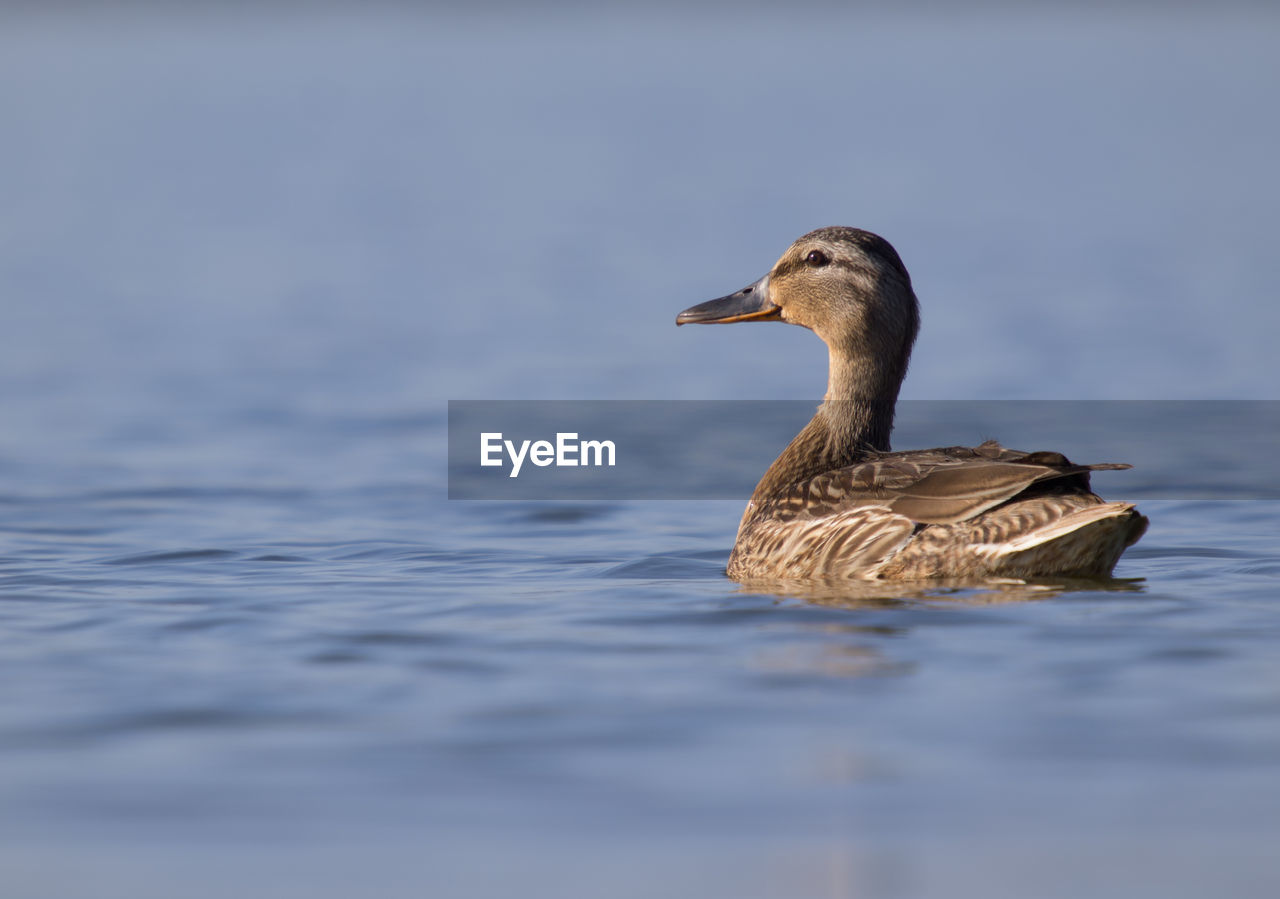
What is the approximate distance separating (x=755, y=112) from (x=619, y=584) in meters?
44.0

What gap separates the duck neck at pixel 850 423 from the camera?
28.7 ft

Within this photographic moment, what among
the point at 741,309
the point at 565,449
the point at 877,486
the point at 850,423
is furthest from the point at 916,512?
the point at 565,449

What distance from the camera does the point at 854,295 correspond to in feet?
28.7

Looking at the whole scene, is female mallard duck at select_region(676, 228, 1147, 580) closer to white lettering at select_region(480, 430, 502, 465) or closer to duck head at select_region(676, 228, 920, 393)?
duck head at select_region(676, 228, 920, 393)

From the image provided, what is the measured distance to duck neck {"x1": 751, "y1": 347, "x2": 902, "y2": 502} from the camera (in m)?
8.75

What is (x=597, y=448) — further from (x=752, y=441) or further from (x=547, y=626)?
(x=547, y=626)

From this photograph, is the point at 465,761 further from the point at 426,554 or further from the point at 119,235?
the point at 119,235

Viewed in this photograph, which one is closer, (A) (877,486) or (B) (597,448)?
(A) (877,486)

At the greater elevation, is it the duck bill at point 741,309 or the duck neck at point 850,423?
the duck bill at point 741,309

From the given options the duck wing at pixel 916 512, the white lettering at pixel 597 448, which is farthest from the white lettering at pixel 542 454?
the duck wing at pixel 916 512

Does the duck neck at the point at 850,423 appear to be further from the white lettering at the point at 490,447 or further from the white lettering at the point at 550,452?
the white lettering at the point at 490,447

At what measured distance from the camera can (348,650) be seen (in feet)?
21.6

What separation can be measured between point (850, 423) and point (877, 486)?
98 centimetres

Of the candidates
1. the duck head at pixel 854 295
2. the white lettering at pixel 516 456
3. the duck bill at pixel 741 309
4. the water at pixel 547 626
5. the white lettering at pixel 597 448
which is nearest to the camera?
the water at pixel 547 626
